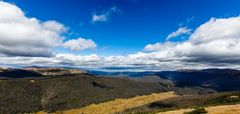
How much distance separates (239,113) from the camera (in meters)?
77.4

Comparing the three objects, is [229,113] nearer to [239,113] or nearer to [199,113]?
[239,113]

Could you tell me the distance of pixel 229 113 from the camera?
265ft

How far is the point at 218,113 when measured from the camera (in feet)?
273

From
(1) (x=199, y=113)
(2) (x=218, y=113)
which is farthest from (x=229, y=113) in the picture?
(1) (x=199, y=113)

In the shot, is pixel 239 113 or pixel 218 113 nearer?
pixel 239 113

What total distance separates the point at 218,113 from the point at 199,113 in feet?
19.3

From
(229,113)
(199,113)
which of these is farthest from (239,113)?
(199,113)

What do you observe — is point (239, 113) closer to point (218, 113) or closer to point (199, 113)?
point (218, 113)

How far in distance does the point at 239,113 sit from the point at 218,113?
706cm

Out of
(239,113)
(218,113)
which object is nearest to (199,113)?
(218,113)

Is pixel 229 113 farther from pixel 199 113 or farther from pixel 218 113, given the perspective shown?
pixel 199 113

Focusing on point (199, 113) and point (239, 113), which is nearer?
point (239, 113)

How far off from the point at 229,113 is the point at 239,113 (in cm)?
366
